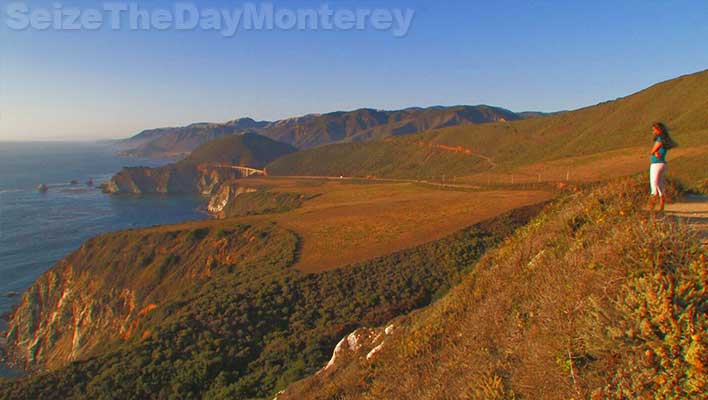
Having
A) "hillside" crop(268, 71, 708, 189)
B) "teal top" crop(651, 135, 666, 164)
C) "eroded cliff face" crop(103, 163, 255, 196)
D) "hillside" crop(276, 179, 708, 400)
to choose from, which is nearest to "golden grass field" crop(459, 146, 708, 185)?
"hillside" crop(268, 71, 708, 189)

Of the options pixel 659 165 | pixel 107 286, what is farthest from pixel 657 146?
pixel 107 286

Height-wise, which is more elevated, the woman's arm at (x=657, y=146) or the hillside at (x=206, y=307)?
the woman's arm at (x=657, y=146)

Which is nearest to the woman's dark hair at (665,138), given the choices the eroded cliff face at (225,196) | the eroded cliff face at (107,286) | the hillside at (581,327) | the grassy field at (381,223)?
the hillside at (581,327)

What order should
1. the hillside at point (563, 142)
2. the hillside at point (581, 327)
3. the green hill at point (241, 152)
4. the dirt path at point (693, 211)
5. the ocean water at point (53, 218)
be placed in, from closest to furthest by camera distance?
the hillside at point (581, 327) < the dirt path at point (693, 211) < the hillside at point (563, 142) < the ocean water at point (53, 218) < the green hill at point (241, 152)

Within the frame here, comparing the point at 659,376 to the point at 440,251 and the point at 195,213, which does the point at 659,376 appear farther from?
the point at 195,213

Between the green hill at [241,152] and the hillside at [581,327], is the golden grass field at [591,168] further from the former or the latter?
the green hill at [241,152]

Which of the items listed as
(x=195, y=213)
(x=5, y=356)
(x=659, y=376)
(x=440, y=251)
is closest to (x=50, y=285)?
(x=5, y=356)

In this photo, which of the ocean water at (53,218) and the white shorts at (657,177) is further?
the ocean water at (53,218)
